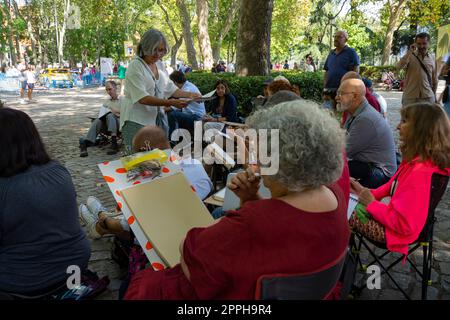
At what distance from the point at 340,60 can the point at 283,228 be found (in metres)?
6.07

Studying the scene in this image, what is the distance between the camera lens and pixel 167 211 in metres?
2.18

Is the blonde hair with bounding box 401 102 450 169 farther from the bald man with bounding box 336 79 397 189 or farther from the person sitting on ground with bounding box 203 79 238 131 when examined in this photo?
the person sitting on ground with bounding box 203 79 238 131

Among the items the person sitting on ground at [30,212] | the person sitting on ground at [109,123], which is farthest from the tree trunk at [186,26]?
the person sitting on ground at [30,212]

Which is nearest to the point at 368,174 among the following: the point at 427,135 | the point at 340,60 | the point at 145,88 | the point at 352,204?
the point at 352,204

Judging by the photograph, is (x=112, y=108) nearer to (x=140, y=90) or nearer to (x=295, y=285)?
(x=140, y=90)

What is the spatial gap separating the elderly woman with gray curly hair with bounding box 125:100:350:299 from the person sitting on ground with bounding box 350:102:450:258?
982 millimetres

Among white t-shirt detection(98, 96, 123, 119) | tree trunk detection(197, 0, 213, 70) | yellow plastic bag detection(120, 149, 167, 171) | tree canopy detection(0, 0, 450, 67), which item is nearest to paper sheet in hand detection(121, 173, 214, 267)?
yellow plastic bag detection(120, 149, 167, 171)

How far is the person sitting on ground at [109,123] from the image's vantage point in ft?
23.9

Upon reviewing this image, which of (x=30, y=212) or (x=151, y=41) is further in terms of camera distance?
(x=151, y=41)

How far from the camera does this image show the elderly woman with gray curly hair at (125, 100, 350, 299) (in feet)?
4.11

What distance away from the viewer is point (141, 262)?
104 inches
